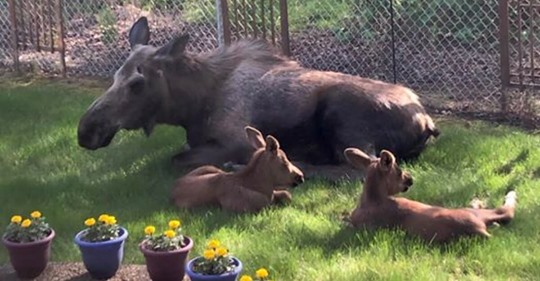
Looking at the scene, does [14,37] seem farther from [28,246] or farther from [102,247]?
[102,247]

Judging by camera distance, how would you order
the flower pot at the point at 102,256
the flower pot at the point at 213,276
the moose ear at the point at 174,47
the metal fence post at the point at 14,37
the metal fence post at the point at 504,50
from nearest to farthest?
the flower pot at the point at 213,276 < the flower pot at the point at 102,256 < the moose ear at the point at 174,47 < the metal fence post at the point at 504,50 < the metal fence post at the point at 14,37

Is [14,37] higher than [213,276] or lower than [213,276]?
lower

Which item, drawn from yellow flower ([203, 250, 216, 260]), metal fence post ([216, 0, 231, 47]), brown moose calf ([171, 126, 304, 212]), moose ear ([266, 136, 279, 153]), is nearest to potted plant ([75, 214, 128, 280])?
yellow flower ([203, 250, 216, 260])

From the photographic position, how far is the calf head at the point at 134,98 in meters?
7.45

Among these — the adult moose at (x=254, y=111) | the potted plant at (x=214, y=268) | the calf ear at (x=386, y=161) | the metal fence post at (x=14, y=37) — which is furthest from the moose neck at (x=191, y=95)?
the metal fence post at (x=14, y=37)

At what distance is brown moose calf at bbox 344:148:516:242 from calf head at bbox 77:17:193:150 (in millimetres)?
2080

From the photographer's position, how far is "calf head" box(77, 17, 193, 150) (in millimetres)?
7449

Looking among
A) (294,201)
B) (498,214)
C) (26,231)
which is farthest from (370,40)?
(26,231)

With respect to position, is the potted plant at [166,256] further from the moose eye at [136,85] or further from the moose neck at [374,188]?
the moose eye at [136,85]

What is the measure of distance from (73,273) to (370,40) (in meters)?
5.70

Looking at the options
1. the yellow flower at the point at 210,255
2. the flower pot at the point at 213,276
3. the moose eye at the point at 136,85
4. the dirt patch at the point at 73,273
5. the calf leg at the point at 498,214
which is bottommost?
the calf leg at the point at 498,214

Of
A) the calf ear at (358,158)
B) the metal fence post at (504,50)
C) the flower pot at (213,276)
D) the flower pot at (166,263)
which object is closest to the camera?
the flower pot at (213,276)

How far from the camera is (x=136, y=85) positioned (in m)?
7.50

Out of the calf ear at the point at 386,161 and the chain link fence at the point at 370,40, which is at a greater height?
the calf ear at the point at 386,161
